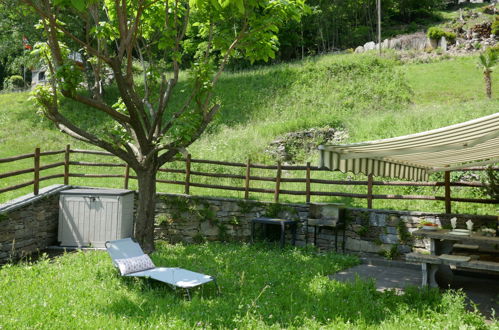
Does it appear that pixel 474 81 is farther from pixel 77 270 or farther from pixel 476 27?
pixel 77 270

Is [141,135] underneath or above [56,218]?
above

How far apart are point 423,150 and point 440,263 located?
1.69 m

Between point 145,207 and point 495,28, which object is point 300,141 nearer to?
point 145,207

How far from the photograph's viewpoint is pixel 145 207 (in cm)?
855

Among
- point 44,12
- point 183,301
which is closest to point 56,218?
point 44,12

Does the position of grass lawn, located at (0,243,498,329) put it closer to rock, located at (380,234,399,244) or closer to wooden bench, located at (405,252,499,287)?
wooden bench, located at (405,252,499,287)

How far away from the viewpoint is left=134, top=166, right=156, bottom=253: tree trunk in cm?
852

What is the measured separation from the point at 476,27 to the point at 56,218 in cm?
3116

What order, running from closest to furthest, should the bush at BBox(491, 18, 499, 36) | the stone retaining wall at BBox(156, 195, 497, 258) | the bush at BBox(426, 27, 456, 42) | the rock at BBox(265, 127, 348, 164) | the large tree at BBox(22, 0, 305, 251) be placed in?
1. the large tree at BBox(22, 0, 305, 251)
2. the stone retaining wall at BBox(156, 195, 497, 258)
3. the rock at BBox(265, 127, 348, 164)
4. the bush at BBox(491, 18, 499, 36)
5. the bush at BBox(426, 27, 456, 42)

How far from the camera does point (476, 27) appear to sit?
31453 mm

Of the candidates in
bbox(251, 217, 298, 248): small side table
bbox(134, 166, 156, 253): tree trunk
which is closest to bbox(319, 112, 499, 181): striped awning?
bbox(251, 217, 298, 248): small side table

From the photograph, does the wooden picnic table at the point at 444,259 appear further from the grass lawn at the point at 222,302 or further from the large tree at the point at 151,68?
the large tree at the point at 151,68

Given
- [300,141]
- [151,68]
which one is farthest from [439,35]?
[151,68]

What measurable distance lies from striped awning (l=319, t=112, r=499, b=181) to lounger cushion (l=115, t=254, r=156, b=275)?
290 cm
